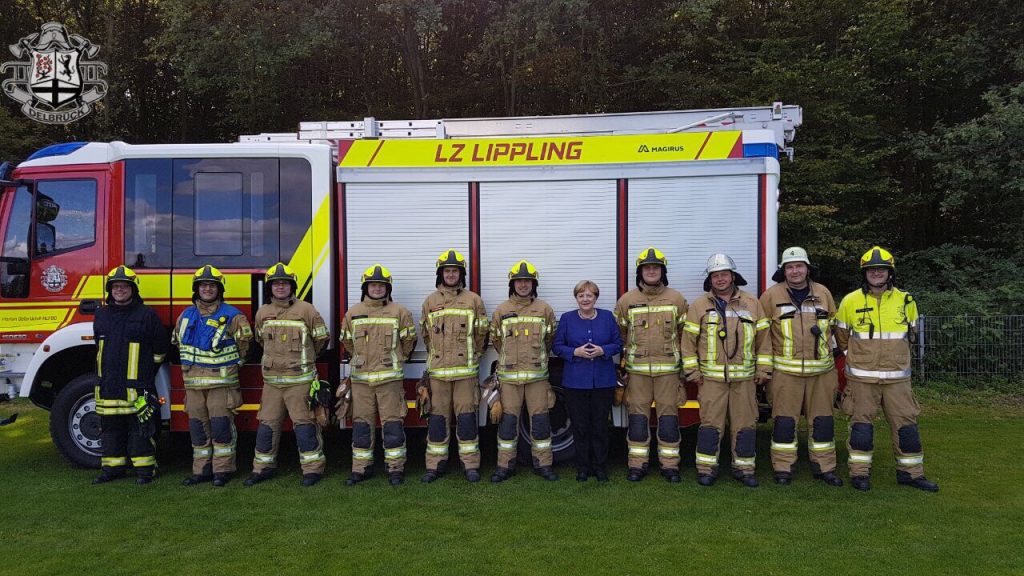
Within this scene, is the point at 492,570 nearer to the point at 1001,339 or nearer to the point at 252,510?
the point at 252,510

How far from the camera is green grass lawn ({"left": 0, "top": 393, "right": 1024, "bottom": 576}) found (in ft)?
13.1

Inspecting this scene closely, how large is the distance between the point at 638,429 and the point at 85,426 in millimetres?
4861

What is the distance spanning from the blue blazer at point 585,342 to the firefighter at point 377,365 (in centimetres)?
126

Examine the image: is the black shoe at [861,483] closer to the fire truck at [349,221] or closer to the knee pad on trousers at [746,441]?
the knee pad on trousers at [746,441]

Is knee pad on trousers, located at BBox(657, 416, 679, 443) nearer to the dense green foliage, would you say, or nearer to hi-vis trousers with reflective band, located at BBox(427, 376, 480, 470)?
hi-vis trousers with reflective band, located at BBox(427, 376, 480, 470)

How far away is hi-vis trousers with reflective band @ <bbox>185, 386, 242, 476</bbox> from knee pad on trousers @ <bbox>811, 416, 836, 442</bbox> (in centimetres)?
473

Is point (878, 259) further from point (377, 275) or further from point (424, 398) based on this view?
point (377, 275)

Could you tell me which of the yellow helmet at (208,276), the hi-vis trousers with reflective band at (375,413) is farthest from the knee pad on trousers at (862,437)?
the yellow helmet at (208,276)

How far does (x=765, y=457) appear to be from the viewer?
6.20m

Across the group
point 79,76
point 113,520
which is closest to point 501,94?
point 79,76

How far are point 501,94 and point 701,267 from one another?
11.4 m

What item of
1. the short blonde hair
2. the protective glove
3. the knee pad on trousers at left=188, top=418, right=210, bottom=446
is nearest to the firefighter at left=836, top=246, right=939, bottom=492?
the short blonde hair

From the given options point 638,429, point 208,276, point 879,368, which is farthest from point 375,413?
point 879,368

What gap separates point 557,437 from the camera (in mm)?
5875
